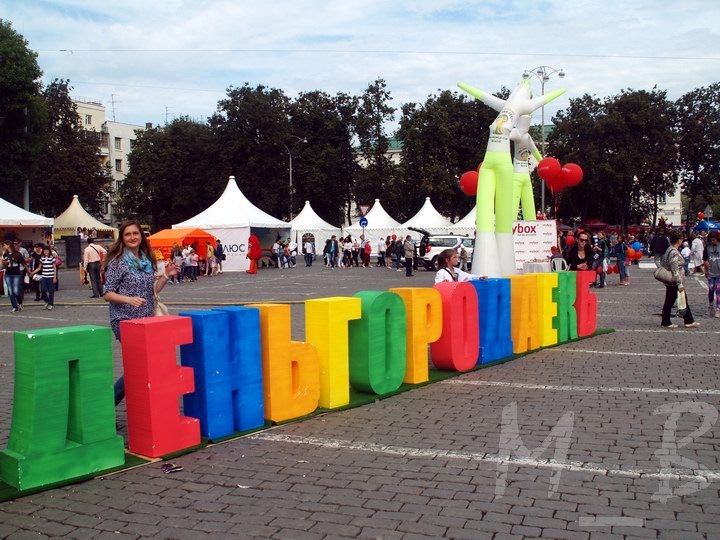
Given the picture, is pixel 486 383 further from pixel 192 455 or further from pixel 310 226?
pixel 310 226

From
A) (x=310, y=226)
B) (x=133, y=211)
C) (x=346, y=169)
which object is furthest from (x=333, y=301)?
(x=133, y=211)

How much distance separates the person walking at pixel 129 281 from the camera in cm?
639

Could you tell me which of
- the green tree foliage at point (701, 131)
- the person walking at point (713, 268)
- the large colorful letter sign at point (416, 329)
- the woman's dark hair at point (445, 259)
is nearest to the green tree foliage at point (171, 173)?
the green tree foliage at point (701, 131)

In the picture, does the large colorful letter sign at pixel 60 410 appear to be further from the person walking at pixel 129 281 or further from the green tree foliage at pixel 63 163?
the green tree foliage at pixel 63 163

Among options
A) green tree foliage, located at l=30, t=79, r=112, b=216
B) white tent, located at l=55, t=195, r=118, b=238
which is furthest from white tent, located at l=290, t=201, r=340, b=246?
green tree foliage, located at l=30, t=79, r=112, b=216

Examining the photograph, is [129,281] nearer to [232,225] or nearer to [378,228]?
[232,225]

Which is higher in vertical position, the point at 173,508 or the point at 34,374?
the point at 34,374

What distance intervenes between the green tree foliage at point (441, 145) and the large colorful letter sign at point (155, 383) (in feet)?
174

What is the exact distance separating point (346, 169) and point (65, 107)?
2410cm

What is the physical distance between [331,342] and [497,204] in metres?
14.0

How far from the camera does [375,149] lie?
6197 cm

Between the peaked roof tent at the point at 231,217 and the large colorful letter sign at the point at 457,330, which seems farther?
the peaked roof tent at the point at 231,217

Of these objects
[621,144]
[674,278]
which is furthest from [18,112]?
[674,278]

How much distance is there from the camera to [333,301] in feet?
23.7
